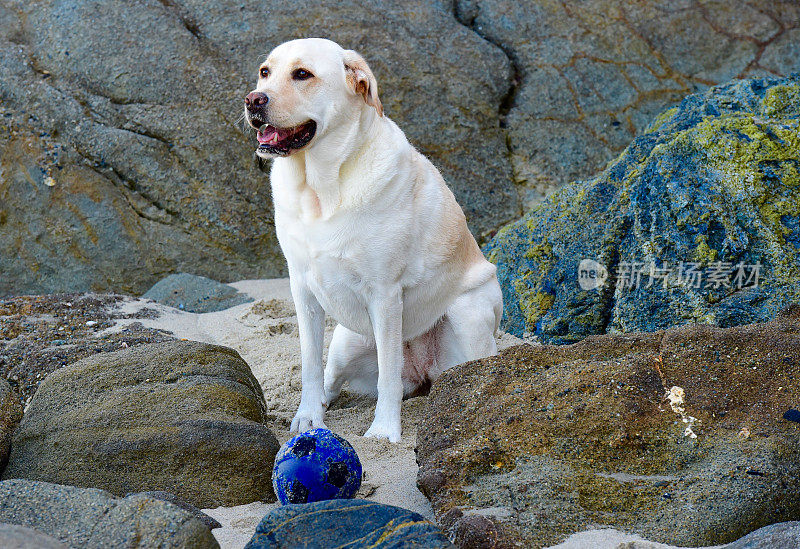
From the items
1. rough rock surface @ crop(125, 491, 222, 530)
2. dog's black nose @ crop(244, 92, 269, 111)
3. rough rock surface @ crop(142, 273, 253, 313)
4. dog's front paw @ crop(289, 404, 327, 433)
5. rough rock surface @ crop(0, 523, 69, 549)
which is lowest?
rough rock surface @ crop(142, 273, 253, 313)

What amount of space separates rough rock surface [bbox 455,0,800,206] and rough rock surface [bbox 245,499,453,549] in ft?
18.9

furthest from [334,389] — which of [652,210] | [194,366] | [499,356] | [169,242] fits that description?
[169,242]

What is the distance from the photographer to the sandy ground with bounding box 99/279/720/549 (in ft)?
9.75

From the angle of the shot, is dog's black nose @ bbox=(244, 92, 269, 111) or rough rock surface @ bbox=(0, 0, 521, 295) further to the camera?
rough rock surface @ bbox=(0, 0, 521, 295)

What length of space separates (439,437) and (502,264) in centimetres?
291

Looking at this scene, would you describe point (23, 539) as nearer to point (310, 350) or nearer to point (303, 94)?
point (310, 350)

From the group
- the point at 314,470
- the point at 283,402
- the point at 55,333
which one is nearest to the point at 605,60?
the point at 283,402

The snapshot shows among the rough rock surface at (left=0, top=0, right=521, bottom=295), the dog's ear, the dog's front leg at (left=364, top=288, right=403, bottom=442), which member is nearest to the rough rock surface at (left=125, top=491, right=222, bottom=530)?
the dog's front leg at (left=364, top=288, right=403, bottom=442)

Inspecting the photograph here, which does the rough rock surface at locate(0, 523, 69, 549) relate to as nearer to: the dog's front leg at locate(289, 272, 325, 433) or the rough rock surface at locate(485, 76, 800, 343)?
the dog's front leg at locate(289, 272, 325, 433)

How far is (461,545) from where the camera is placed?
256cm

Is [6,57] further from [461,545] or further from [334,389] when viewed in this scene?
[461,545]

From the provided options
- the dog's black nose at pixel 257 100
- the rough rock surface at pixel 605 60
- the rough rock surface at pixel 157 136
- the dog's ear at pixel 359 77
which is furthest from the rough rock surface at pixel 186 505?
the rough rock surface at pixel 605 60

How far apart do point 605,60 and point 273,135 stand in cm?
542

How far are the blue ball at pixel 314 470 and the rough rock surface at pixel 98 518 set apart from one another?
56 centimetres
